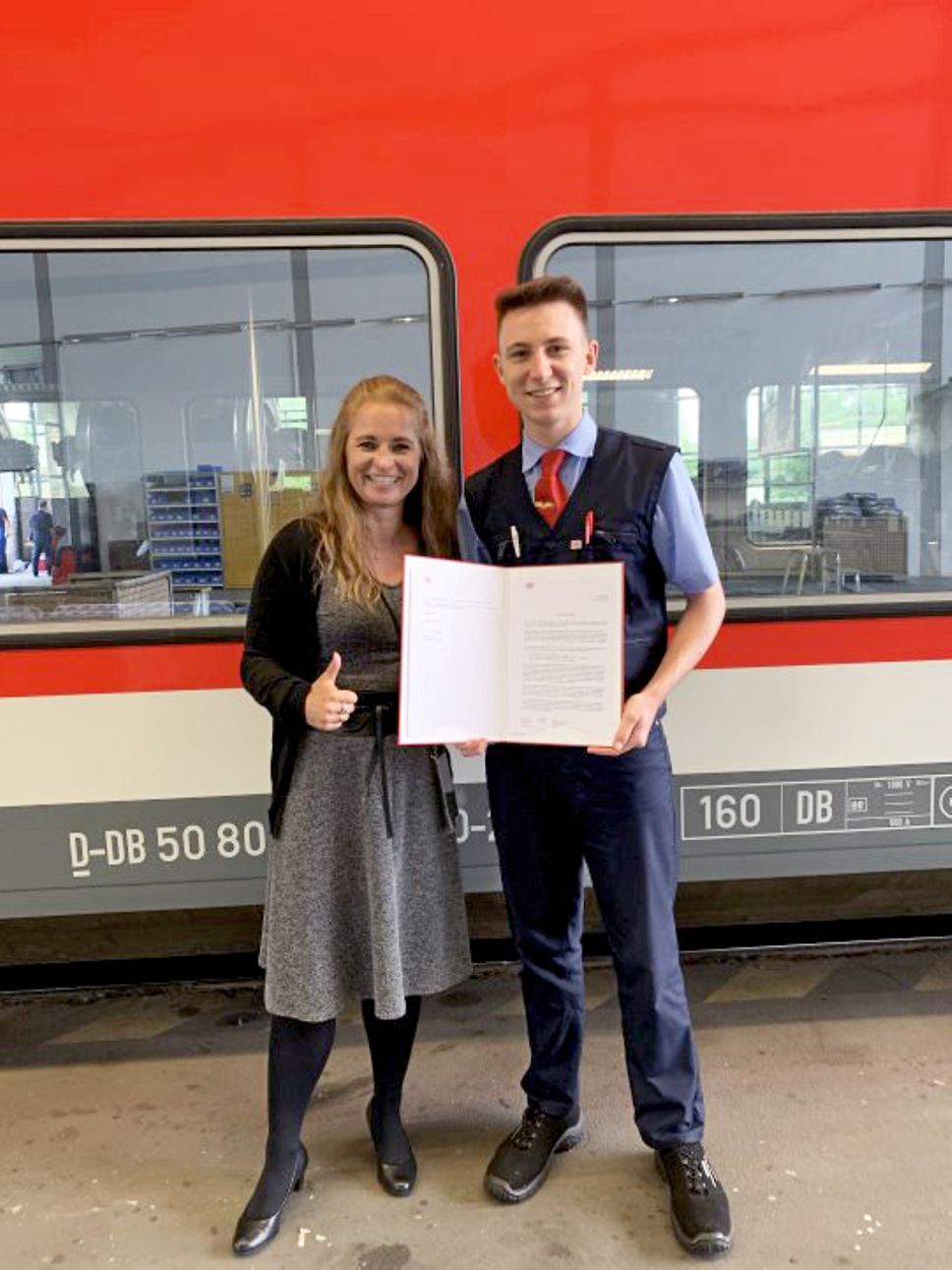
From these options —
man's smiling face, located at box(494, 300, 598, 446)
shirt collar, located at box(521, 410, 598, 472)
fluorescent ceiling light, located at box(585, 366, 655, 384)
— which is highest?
fluorescent ceiling light, located at box(585, 366, 655, 384)

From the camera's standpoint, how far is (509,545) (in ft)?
6.29

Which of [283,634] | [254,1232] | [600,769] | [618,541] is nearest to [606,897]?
[600,769]

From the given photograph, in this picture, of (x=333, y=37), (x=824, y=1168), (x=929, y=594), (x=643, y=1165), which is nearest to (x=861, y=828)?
(x=929, y=594)

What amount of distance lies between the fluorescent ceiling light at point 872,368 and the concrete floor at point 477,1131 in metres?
1.68

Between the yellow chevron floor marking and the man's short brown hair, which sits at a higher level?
the man's short brown hair

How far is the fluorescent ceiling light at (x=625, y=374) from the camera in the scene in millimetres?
2502

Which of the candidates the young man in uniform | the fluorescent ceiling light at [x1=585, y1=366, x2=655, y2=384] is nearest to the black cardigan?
the young man in uniform

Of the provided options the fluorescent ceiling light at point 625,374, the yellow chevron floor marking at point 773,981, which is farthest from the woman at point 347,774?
the yellow chevron floor marking at point 773,981

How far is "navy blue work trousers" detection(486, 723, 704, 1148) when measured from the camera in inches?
76.0

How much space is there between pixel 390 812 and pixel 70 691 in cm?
94

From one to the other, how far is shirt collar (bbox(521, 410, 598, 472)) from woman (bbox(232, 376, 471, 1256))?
0.51 feet

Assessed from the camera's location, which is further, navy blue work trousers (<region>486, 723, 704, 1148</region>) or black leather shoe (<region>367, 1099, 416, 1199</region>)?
black leather shoe (<region>367, 1099, 416, 1199</region>)

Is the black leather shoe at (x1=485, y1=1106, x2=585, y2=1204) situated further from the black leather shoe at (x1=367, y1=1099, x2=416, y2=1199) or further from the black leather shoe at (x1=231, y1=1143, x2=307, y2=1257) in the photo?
the black leather shoe at (x1=231, y1=1143, x2=307, y2=1257)

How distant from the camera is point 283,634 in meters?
1.90
